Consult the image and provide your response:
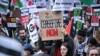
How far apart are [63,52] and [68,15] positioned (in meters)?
5.70

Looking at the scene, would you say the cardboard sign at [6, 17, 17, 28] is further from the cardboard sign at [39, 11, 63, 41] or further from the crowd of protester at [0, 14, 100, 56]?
the cardboard sign at [39, 11, 63, 41]

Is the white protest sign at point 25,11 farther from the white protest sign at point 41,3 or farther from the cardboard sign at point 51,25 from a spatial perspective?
the cardboard sign at point 51,25

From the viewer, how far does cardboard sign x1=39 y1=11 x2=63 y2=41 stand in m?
6.83

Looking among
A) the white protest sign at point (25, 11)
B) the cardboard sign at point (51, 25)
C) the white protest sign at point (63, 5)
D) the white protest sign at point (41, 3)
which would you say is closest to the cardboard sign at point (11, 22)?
the white protest sign at point (25, 11)

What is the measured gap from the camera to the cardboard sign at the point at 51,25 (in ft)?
22.4

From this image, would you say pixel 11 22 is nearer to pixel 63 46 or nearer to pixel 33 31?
pixel 33 31

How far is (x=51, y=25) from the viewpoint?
7031mm

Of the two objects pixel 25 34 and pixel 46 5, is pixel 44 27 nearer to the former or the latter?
pixel 46 5

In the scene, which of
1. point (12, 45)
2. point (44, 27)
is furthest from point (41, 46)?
point (12, 45)

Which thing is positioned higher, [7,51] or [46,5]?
[7,51]

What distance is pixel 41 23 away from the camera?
7.09m

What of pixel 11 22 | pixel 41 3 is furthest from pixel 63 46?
pixel 11 22

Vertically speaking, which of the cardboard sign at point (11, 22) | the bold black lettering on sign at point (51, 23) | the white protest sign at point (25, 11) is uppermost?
the bold black lettering on sign at point (51, 23)

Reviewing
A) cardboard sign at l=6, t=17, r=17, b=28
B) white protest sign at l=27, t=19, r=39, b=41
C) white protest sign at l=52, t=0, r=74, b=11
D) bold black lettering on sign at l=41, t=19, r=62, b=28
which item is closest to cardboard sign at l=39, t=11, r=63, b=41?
bold black lettering on sign at l=41, t=19, r=62, b=28
